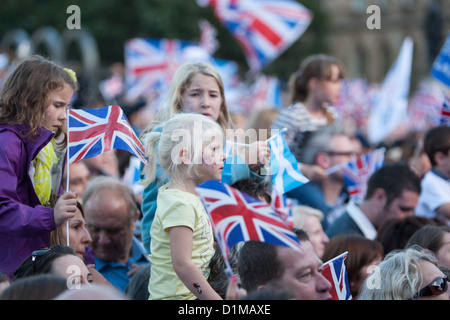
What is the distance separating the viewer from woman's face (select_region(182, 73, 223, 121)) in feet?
14.8

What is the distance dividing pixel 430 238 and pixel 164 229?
1.69 m

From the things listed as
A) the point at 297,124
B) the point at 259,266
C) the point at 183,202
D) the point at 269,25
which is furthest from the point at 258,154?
the point at 269,25

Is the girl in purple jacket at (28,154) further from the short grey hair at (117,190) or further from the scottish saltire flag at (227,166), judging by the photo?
the short grey hair at (117,190)

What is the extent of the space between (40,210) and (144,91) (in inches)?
434

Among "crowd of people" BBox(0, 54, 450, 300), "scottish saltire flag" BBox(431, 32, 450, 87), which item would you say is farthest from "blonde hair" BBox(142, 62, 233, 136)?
"scottish saltire flag" BBox(431, 32, 450, 87)

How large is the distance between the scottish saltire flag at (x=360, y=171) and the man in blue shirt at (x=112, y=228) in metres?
2.34

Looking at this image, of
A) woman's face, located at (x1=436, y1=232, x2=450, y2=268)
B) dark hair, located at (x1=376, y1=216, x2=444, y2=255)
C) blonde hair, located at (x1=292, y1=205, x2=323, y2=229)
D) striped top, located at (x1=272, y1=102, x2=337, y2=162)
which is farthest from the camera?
striped top, located at (x1=272, y1=102, x2=337, y2=162)

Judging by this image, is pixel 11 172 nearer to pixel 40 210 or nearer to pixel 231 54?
pixel 40 210

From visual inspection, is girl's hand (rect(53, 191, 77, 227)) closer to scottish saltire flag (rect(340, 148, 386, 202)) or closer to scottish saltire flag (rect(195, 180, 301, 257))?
scottish saltire flag (rect(195, 180, 301, 257))

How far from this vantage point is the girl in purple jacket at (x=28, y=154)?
3.60 meters

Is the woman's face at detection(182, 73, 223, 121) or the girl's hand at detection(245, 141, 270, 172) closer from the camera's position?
the girl's hand at detection(245, 141, 270, 172)

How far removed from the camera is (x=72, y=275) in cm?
324

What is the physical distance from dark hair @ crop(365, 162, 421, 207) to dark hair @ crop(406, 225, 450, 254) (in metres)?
Result: 1.48
